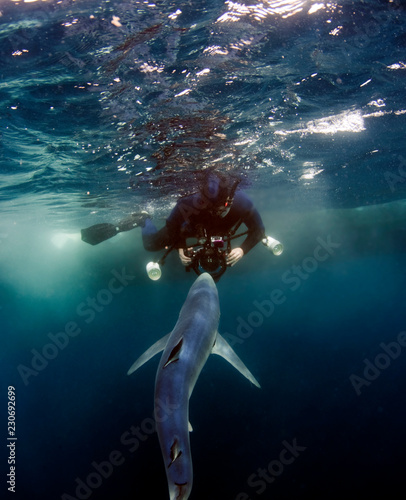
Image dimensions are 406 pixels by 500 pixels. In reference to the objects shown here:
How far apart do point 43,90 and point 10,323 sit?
3344 centimetres

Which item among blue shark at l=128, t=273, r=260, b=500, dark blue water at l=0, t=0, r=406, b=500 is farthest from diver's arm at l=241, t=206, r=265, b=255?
blue shark at l=128, t=273, r=260, b=500

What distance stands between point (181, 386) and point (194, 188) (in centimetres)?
1455

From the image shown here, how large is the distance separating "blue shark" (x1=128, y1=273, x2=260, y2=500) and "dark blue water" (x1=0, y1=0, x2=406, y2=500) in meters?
5.48

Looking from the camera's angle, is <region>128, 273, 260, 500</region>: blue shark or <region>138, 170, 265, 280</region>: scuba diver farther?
<region>138, 170, 265, 280</region>: scuba diver

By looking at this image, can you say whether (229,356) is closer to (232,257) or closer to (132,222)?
(232,257)

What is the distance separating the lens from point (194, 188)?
623 inches

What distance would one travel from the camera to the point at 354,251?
86.4 ft

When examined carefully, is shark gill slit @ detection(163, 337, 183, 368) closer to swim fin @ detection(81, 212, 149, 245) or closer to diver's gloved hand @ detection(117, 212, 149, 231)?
swim fin @ detection(81, 212, 149, 245)

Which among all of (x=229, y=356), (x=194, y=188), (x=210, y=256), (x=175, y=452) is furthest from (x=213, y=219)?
(x=194, y=188)

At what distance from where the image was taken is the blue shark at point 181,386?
65.7 inches

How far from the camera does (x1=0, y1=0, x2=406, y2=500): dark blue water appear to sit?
18.6ft

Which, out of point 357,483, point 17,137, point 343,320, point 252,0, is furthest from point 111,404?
point 343,320

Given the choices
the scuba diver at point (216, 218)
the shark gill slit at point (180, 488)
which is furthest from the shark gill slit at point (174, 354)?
the scuba diver at point (216, 218)

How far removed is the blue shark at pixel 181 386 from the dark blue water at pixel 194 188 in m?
5.48
